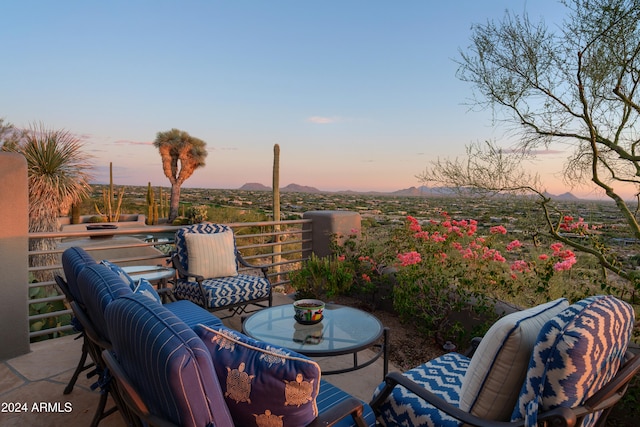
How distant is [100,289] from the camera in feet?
4.75

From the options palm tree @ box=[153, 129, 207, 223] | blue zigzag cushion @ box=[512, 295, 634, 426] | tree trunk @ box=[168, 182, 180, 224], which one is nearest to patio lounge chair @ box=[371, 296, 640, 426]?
blue zigzag cushion @ box=[512, 295, 634, 426]

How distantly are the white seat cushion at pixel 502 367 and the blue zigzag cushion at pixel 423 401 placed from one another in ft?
0.70

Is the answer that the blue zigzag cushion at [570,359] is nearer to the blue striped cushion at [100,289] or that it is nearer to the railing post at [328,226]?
the blue striped cushion at [100,289]

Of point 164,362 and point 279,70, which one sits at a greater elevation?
point 279,70

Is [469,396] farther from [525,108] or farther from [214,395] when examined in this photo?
[525,108]

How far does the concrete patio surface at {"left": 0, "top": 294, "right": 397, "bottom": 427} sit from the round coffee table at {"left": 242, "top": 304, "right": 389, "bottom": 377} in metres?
0.36

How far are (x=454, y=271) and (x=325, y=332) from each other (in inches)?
71.0

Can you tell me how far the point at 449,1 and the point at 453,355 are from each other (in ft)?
16.6

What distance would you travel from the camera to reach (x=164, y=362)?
0.85 metres

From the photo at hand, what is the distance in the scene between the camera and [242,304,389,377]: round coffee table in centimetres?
215

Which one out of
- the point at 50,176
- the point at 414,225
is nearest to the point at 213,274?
the point at 414,225

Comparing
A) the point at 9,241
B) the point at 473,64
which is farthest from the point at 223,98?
the point at 9,241

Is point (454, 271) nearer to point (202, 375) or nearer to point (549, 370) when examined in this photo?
point (549, 370)

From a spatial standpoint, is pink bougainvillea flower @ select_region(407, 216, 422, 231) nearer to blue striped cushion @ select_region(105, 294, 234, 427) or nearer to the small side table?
the small side table
